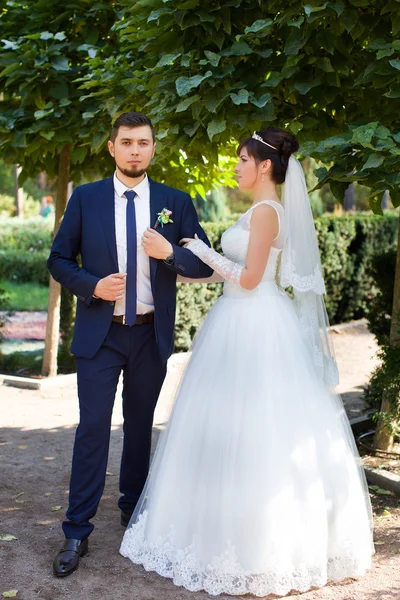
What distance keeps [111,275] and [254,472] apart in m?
1.18

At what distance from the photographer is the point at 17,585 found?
374cm

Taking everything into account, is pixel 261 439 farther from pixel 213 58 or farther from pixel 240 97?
pixel 213 58

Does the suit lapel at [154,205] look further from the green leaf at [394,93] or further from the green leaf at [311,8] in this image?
the green leaf at [394,93]

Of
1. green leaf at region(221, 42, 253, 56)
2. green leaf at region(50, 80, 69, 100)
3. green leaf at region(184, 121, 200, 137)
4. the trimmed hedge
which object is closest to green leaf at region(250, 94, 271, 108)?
green leaf at region(221, 42, 253, 56)

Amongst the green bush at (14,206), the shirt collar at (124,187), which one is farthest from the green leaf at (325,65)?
the green bush at (14,206)

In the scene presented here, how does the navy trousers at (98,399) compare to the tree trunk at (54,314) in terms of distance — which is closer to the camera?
the navy trousers at (98,399)

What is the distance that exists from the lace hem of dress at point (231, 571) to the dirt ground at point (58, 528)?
0.05 metres

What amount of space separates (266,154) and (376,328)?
11.9ft

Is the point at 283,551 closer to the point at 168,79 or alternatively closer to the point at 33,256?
the point at 168,79

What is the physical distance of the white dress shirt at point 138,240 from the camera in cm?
402

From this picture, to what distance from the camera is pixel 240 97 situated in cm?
434

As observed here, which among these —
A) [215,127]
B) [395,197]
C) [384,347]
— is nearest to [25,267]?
[384,347]

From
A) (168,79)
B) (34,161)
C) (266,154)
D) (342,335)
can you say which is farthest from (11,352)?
(266,154)

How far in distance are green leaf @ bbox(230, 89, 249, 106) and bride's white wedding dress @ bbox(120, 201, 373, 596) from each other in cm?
65
